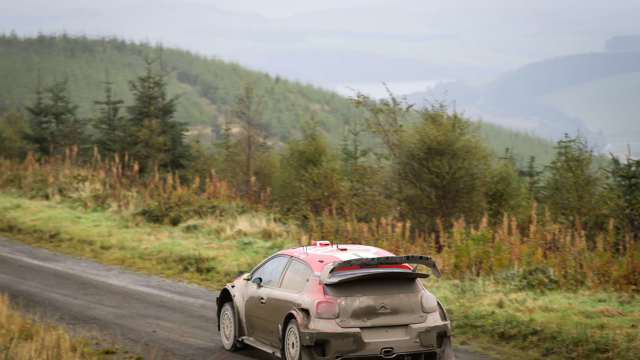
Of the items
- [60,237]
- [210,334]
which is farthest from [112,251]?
[210,334]

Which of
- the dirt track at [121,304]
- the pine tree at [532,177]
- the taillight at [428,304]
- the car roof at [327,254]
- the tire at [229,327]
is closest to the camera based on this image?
the taillight at [428,304]

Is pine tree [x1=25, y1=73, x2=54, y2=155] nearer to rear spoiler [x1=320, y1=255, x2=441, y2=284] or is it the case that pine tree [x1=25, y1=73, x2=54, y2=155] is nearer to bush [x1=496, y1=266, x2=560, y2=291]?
bush [x1=496, y1=266, x2=560, y2=291]

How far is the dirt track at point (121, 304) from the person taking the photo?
1109 cm

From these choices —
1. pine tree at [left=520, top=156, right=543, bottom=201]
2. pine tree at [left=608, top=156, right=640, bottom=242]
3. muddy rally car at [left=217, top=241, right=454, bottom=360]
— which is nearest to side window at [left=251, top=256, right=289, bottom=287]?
muddy rally car at [left=217, top=241, right=454, bottom=360]

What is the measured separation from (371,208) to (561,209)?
8659mm

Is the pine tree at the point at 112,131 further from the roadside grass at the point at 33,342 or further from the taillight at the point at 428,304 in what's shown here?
the taillight at the point at 428,304

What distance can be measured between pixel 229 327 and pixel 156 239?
11432 millimetres

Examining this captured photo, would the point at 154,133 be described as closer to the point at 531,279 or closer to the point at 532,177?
the point at 532,177

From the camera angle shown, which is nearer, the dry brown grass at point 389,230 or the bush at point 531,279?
the bush at point 531,279

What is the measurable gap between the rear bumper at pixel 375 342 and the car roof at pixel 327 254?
2.82 ft

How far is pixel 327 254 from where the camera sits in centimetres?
945

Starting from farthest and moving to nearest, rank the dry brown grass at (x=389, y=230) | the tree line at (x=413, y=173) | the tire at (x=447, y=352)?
1. the tree line at (x=413, y=173)
2. the dry brown grass at (x=389, y=230)
3. the tire at (x=447, y=352)

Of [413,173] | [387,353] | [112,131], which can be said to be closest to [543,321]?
[387,353]

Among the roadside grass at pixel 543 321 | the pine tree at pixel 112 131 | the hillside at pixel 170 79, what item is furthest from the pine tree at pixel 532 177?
the hillside at pixel 170 79
